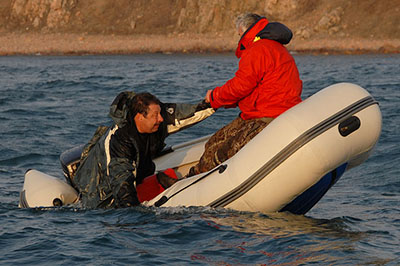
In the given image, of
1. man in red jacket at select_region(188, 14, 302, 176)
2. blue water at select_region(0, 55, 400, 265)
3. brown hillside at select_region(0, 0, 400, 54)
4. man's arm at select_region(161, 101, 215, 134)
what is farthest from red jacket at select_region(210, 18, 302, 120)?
brown hillside at select_region(0, 0, 400, 54)

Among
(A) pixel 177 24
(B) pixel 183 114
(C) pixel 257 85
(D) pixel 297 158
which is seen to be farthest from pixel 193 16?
(D) pixel 297 158

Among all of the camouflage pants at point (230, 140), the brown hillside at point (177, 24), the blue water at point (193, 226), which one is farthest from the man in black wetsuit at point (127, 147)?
the brown hillside at point (177, 24)

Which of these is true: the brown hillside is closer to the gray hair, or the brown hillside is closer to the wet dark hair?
the gray hair

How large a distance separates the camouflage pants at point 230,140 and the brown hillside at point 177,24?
27.8 m

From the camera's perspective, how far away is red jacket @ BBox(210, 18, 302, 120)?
5781 mm

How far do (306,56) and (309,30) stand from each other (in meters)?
6.52

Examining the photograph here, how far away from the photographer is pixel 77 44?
39531mm

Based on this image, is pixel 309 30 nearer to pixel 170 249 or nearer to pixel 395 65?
pixel 395 65

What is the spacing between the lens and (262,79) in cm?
586

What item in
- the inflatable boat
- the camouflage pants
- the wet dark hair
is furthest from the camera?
the camouflage pants

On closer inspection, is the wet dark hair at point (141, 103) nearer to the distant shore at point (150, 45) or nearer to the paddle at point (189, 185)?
the paddle at point (189, 185)

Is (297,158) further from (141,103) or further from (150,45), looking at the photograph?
(150,45)

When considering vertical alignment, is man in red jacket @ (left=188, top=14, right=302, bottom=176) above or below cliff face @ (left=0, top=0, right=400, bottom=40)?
below

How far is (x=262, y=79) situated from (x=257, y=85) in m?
0.07
